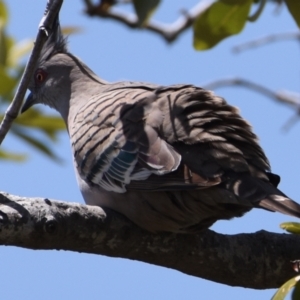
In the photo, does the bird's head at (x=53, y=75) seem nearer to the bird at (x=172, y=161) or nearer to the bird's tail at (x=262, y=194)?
the bird at (x=172, y=161)

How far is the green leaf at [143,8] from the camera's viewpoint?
2.59 meters

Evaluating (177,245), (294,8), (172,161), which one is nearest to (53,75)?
(172,161)

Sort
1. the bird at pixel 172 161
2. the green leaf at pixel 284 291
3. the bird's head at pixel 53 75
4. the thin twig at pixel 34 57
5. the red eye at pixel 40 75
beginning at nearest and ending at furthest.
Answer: the green leaf at pixel 284 291 < the thin twig at pixel 34 57 < the bird at pixel 172 161 < the bird's head at pixel 53 75 < the red eye at pixel 40 75

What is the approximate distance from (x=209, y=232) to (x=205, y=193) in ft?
0.93

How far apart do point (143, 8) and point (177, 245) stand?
1.54 metres

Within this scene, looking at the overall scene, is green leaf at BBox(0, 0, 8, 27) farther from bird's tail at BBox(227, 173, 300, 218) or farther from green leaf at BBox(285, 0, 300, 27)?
green leaf at BBox(285, 0, 300, 27)

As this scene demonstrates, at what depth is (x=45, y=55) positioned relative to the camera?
18.8 feet

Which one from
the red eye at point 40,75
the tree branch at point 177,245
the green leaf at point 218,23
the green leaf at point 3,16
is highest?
the green leaf at point 218,23

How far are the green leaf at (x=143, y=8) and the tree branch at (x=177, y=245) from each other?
1108mm

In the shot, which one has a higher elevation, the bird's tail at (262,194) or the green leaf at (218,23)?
the green leaf at (218,23)

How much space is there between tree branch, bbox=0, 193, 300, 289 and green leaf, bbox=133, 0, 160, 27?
1108 mm

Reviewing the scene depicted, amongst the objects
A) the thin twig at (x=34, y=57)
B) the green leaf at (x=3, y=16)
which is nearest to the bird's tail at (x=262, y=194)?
the thin twig at (x=34, y=57)

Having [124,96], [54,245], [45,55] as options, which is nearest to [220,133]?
[124,96]

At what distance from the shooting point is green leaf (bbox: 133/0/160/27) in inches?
102
